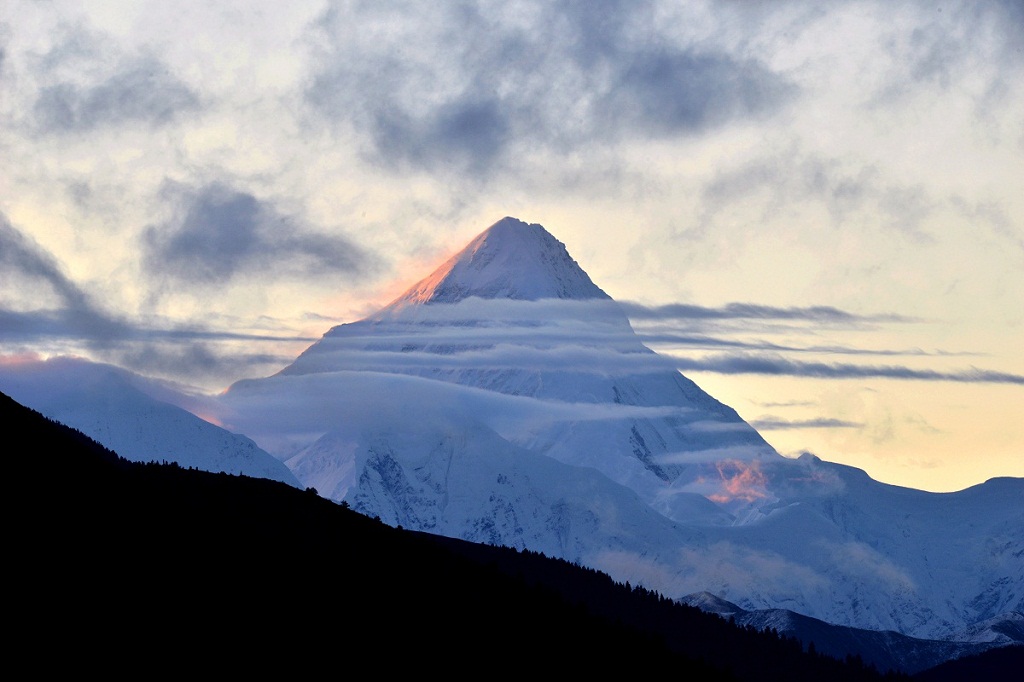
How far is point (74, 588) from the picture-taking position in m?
192

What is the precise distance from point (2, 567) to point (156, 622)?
763 inches

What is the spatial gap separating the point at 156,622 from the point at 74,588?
35.6 feet

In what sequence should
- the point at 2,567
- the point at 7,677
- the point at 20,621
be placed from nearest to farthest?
Result: the point at 7,677 < the point at 20,621 < the point at 2,567

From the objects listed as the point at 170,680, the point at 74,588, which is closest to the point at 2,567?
the point at 74,588

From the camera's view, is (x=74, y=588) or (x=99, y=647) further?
A: (x=74, y=588)

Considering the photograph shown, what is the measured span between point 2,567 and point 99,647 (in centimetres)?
1598

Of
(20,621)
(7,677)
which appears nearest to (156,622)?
(20,621)

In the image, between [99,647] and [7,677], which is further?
[99,647]

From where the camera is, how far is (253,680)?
651ft

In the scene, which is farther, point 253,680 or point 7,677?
point 253,680

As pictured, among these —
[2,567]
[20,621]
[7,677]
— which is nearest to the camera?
[7,677]

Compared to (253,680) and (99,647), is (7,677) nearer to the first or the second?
(99,647)

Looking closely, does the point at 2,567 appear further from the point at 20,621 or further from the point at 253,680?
the point at 253,680

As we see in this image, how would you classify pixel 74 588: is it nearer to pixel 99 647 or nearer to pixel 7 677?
pixel 99 647
